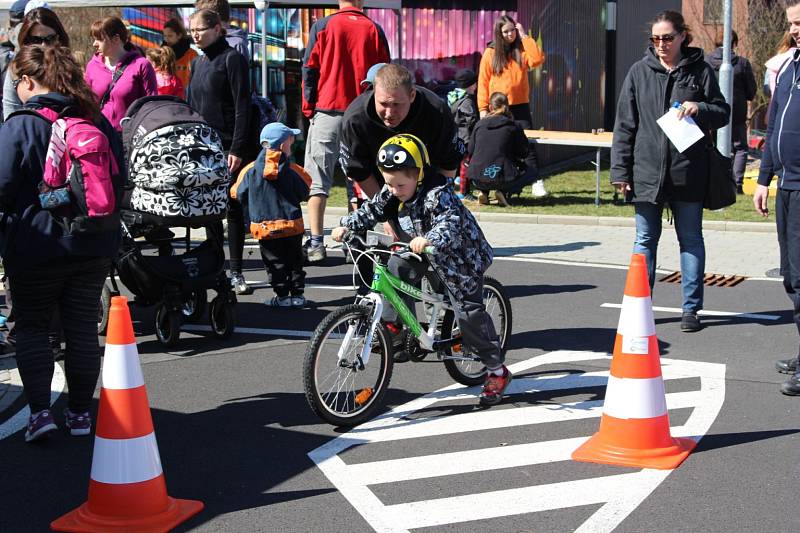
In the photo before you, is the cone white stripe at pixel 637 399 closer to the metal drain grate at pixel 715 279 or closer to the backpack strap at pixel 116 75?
the metal drain grate at pixel 715 279

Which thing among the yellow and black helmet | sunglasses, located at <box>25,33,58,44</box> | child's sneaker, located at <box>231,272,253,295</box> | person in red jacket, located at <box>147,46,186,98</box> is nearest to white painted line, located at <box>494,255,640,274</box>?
child's sneaker, located at <box>231,272,253,295</box>

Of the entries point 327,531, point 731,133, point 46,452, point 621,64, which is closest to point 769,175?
point 327,531

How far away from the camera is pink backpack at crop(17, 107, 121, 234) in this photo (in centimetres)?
586

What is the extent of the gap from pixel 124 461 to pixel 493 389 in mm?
2359

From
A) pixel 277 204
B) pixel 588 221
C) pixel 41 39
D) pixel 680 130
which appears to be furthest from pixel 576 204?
pixel 41 39

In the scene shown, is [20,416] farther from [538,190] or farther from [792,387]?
[538,190]

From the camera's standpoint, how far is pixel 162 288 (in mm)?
8000

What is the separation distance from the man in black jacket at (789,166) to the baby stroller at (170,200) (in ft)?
11.8

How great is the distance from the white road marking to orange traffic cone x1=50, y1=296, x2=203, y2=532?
2.69 feet

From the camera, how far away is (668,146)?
327 inches

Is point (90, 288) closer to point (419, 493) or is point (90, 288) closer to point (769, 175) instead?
point (419, 493)

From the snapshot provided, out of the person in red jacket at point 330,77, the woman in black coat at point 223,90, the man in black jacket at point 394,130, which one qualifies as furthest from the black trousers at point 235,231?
the man in black jacket at point 394,130

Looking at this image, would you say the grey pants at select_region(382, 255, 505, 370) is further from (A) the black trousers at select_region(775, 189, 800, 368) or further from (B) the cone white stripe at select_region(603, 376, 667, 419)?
(A) the black trousers at select_region(775, 189, 800, 368)

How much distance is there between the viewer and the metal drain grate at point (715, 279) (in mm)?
10262
